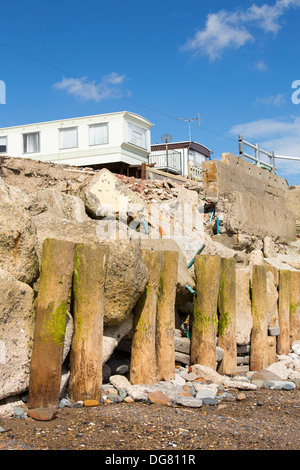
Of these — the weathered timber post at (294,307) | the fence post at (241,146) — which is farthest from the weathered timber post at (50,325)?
the fence post at (241,146)

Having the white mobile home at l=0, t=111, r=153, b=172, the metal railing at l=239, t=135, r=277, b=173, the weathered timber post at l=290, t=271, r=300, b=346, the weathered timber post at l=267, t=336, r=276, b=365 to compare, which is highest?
the white mobile home at l=0, t=111, r=153, b=172

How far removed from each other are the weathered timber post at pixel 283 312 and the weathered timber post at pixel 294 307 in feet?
2.35

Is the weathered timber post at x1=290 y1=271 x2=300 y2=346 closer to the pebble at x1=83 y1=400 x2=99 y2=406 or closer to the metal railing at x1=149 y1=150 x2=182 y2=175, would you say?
the pebble at x1=83 y1=400 x2=99 y2=406

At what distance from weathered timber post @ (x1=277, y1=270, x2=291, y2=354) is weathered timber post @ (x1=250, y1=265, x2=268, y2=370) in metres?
1.19

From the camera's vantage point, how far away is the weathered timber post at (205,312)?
724 cm

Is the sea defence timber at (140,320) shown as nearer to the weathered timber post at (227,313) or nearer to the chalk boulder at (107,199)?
the weathered timber post at (227,313)

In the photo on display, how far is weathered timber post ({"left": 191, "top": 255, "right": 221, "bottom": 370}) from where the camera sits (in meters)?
7.24

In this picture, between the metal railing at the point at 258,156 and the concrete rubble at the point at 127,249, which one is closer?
the concrete rubble at the point at 127,249

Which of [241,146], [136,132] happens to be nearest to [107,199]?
[241,146]

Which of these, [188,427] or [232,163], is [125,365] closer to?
[188,427]

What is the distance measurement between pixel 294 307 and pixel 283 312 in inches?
34.8

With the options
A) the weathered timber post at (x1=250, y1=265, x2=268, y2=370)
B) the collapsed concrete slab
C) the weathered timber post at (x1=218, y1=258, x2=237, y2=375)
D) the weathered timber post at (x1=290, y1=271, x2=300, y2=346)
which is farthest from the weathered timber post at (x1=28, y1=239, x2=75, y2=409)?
the collapsed concrete slab
